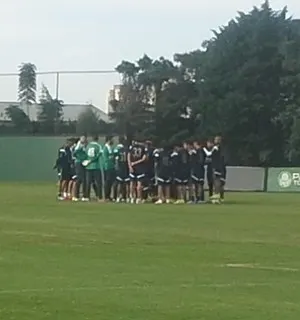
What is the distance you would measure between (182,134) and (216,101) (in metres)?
3.42

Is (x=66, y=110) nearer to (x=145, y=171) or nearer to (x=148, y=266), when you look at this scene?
(x=145, y=171)

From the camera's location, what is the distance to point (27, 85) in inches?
2817

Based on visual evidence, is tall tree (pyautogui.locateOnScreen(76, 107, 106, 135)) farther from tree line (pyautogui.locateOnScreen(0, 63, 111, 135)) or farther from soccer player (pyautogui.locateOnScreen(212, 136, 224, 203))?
soccer player (pyautogui.locateOnScreen(212, 136, 224, 203))

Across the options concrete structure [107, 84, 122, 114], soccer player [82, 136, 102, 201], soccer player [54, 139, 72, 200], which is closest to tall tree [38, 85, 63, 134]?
concrete structure [107, 84, 122, 114]

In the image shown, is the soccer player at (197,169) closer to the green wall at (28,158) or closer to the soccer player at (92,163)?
the soccer player at (92,163)

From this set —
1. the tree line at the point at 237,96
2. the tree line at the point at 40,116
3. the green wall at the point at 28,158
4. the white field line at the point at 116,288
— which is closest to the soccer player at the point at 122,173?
the white field line at the point at 116,288

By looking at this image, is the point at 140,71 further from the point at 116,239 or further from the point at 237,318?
the point at 237,318

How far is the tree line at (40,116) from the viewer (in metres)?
69.2

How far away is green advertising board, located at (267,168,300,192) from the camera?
1960 inches

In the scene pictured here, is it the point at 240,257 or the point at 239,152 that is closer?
the point at 240,257

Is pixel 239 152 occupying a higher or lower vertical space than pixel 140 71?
lower

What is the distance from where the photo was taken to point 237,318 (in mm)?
11453

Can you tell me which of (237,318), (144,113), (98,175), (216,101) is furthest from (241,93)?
(237,318)

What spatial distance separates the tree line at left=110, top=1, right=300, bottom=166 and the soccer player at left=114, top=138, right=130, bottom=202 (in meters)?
34.7
